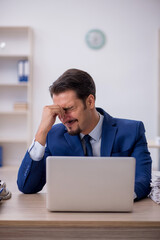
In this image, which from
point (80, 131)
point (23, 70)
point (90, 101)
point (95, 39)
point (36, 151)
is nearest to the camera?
point (36, 151)

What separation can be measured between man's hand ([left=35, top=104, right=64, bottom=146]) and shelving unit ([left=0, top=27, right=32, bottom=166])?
3.01 meters

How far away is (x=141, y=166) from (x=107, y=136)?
251 mm

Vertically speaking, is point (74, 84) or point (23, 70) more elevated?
point (23, 70)

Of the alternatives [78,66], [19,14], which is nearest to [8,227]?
[78,66]

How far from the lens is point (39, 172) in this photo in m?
1.51

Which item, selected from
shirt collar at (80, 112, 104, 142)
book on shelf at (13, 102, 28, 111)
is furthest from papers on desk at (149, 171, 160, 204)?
book on shelf at (13, 102, 28, 111)

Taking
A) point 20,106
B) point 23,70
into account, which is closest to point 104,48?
point 23,70

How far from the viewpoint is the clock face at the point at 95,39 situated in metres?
4.66

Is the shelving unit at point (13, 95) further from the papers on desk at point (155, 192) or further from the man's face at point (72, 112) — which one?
the papers on desk at point (155, 192)

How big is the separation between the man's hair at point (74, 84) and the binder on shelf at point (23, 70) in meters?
2.82

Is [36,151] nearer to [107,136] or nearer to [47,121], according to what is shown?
[47,121]

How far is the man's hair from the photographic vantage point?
166 centimetres

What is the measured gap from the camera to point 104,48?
4.71 m

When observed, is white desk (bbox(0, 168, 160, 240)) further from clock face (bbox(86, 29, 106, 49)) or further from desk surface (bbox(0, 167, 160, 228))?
clock face (bbox(86, 29, 106, 49))
